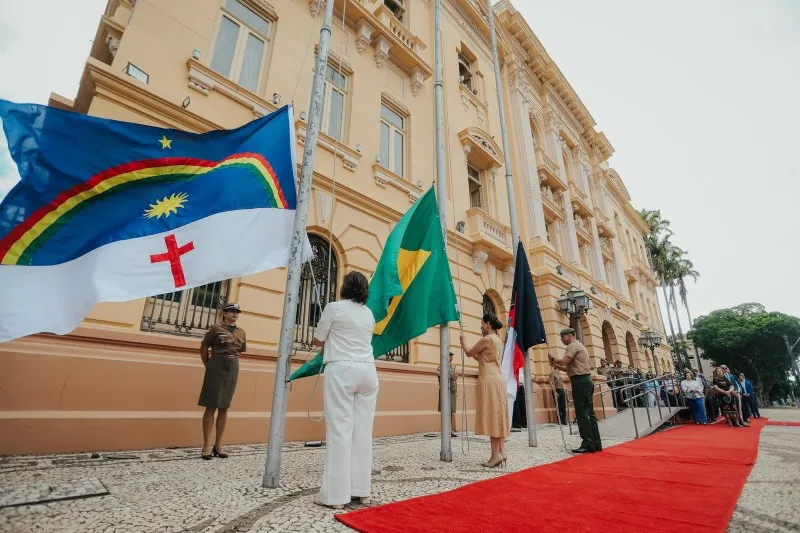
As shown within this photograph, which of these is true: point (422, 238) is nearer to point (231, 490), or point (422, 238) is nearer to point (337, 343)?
point (337, 343)

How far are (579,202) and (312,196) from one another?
14906 mm

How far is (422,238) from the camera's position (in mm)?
4699

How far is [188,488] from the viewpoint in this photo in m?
2.88

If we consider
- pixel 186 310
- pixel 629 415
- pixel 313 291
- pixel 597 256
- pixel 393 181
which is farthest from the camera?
pixel 597 256

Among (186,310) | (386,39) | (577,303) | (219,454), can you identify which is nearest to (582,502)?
(219,454)

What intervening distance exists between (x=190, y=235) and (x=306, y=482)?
236 centimetres

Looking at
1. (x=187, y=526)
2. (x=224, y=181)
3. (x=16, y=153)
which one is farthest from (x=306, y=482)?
(x=16, y=153)

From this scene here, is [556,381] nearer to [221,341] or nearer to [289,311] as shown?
[221,341]

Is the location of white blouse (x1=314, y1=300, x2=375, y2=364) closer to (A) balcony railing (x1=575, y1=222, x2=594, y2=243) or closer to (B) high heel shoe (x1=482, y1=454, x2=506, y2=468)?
(B) high heel shoe (x1=482, y1=454, x2=506, y2=468)

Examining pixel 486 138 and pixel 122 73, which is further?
pixel 486 138

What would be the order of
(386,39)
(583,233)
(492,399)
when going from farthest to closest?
(583,233), (386,39), (492,399)

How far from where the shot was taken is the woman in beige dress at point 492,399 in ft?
13.9

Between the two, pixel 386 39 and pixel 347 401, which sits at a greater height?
Answer: pixel 386 39

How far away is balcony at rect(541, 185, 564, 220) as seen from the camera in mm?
15336
